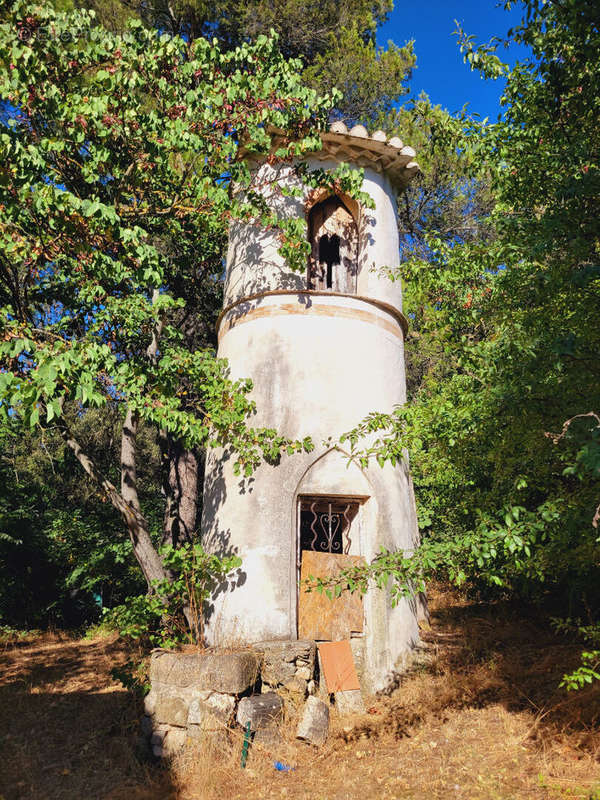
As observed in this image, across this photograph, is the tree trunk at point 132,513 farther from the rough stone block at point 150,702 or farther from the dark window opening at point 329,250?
the dark window opening at point 329,250

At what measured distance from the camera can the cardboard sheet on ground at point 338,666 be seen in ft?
19.8

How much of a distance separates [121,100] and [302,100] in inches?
81.4

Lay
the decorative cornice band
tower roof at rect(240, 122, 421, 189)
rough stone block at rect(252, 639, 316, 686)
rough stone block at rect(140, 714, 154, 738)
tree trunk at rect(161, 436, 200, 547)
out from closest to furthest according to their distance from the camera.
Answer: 1. rough stone block at rect(140, 714, 154, 738)
2. rough stone block at rect(252, 639, 316, 686)
3. the decorative cornice band
4. tower roof at rect(240, 122, 421, 189)
5. tree trunk at rect(161, 436, 200, 547)

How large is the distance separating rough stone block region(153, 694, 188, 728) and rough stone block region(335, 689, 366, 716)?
1.59 metres

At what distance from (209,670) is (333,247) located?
597 centimetres

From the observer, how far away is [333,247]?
852 centimetres

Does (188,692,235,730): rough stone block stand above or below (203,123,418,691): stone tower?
below

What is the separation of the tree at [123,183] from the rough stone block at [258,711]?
1.94 m

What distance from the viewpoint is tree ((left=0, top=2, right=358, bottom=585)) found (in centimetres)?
549

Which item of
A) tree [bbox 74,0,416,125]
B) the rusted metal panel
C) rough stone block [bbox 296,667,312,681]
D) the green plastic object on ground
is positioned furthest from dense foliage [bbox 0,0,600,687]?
tree [bbox 74,0,416,125]

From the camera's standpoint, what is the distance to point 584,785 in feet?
14.4

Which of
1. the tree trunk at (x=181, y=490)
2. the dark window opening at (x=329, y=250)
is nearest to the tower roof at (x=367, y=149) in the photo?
the dark window opening at (x=329, y=250)

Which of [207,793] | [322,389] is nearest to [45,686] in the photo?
[207,793]

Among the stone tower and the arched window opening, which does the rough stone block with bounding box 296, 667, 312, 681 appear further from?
the arched window opening
